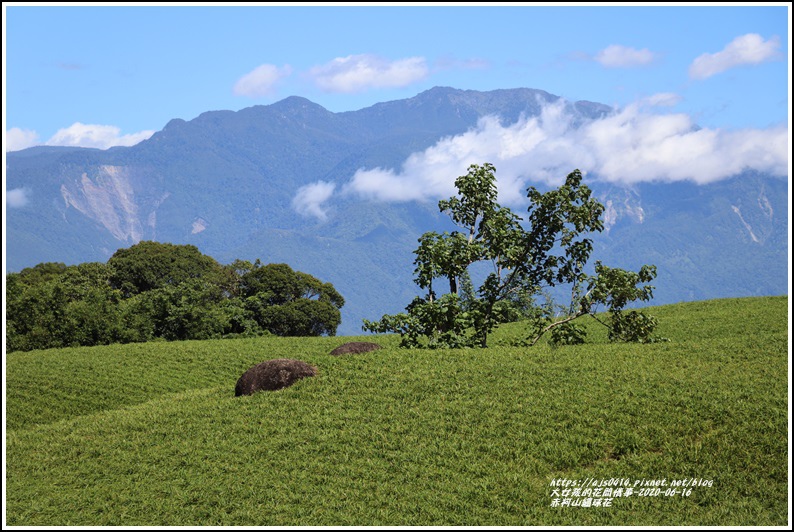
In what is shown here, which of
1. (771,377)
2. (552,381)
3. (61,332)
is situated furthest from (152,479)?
(61,332)

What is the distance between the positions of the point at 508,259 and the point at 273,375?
23.5 ft

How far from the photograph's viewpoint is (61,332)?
125 ft

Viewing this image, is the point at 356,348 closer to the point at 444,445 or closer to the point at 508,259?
the point at 508,259

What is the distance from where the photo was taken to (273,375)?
20281 mm

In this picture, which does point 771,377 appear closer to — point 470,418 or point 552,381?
point 552,381

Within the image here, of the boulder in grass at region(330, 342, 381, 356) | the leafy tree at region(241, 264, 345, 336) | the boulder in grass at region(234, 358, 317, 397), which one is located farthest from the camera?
the leafy tree at region(241, 264, 345, 336)

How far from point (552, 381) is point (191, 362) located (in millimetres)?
16352

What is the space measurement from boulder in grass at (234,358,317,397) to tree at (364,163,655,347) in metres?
2.32

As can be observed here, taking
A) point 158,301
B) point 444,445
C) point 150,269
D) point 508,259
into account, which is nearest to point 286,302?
point 150,269

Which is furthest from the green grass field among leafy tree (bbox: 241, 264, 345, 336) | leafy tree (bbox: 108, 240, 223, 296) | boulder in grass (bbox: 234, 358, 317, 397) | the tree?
leafy tree (bbox: 108, 240, 223, 296)

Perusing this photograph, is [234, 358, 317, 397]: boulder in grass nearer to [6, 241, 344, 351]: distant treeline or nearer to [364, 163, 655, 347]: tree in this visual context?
[364, 163, 655, 347]: tree

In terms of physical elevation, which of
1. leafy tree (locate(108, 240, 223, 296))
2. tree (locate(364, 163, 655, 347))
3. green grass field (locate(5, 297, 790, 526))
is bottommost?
green grass field (locate(5, 297, 790, 526))

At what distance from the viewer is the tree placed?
21.4 metres

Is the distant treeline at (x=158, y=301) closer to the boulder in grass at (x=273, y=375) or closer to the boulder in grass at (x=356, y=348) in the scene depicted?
the boulder in grass at (x=356, y=348)
